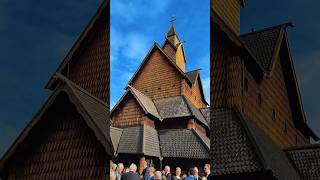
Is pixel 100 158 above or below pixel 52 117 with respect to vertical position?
below

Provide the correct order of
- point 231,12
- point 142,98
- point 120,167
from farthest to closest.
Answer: point 231,12 < point 142,98 < point 120,167

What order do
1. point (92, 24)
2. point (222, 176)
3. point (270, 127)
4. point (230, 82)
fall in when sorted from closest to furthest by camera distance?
1. point (222, 176)
2. point (230, 82)
3. point (92, 24)
4. point (270, 127)

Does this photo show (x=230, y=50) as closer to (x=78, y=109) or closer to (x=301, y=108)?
(x=78, y=109)

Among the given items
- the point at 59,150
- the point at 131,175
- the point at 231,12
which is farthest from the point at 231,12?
the point at 131,175

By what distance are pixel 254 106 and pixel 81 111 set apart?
5041 millimetres

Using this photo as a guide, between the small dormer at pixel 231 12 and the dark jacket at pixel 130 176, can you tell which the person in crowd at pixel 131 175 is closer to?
the dark jacket at pixel 130 176

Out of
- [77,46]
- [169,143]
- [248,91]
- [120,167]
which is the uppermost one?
[77,46]

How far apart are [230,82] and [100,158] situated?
356cm

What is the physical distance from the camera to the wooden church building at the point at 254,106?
27.1ft

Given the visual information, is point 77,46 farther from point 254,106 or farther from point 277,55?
point 277,55

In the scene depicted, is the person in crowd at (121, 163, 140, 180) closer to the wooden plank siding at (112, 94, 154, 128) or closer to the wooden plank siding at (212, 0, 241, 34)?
the wooden plank siding at (112, 94, 154, 128)

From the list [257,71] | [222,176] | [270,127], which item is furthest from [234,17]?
[222,176]

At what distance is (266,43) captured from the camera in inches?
538

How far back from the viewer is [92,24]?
10812 mm
